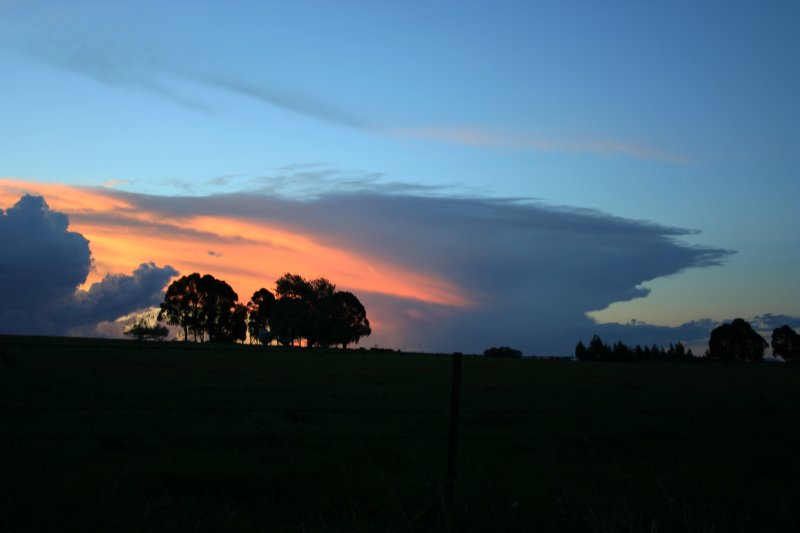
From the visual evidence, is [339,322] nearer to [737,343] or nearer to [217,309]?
[217,309]

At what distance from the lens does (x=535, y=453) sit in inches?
457

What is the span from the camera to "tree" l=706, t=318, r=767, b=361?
100 metres

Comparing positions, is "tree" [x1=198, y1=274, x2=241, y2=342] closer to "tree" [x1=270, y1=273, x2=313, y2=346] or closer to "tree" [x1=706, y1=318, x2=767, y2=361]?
"tree" [x1=270, y1=273, x2=313, y2=346]

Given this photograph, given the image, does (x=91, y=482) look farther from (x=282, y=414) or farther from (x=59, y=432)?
(x=282, y=414)

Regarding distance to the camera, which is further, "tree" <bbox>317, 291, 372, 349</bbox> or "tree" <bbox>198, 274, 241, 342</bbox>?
"tree" <bbox>198, 274, 241, 342</bbox>

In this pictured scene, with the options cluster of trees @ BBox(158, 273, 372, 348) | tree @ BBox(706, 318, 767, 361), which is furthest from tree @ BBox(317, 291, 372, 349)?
tree @ BBox(706, 318, 767, 361)

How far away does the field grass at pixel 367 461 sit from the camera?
574 cm

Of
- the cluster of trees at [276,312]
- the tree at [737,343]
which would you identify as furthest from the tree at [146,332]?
the tree at [737,343]

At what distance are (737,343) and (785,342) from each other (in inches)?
721

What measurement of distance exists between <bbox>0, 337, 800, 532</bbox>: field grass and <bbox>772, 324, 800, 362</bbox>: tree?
104 meters

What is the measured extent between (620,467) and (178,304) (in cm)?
9195

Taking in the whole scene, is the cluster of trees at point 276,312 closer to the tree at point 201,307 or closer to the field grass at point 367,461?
the tree at point 201,307

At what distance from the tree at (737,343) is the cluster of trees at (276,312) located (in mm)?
54173

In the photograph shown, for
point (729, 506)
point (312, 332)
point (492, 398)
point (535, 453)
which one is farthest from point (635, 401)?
point (312, 332)
